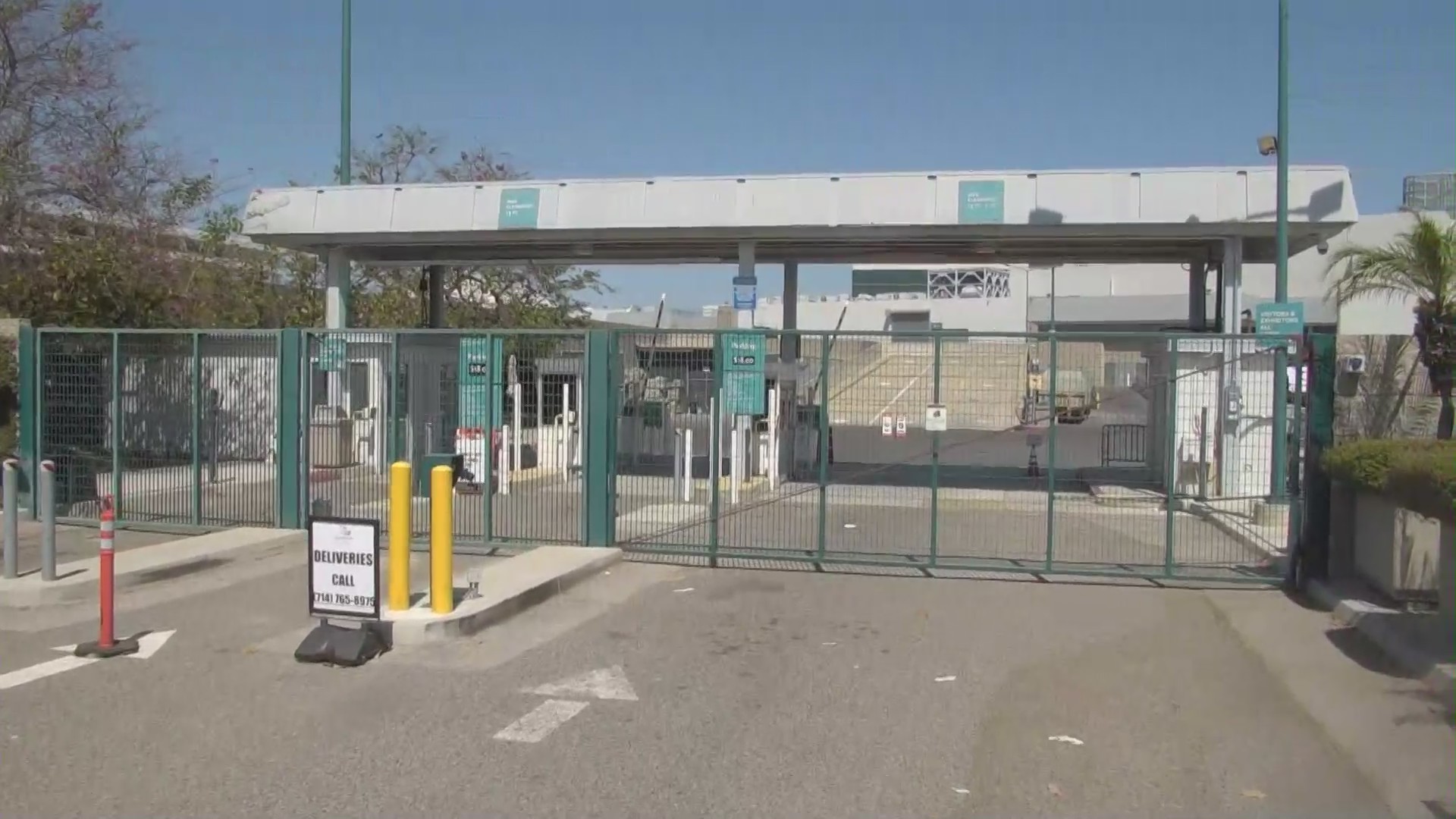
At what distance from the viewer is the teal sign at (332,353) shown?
1355 centimetres

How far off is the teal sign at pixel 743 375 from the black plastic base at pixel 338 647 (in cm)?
535

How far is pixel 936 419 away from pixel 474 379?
4.80m

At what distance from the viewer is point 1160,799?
6020 millimetres

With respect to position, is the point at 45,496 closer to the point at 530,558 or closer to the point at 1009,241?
the point at 530,558

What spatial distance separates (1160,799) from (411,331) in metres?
9.25

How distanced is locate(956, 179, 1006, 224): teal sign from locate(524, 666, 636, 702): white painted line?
1225cm

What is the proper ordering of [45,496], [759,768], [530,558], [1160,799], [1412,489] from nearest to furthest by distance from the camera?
[1160,799], [759,768], [1412,489], [45,496], [530,558]

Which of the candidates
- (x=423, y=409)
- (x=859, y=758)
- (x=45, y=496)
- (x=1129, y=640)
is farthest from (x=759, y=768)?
(x=423, y=409)

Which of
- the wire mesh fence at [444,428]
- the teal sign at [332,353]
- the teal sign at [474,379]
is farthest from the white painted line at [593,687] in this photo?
the teal sign at [332,353]

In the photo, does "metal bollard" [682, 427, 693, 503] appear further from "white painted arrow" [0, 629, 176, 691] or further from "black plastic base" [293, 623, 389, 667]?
"white painted arrow" [0, 629, 176, 691]

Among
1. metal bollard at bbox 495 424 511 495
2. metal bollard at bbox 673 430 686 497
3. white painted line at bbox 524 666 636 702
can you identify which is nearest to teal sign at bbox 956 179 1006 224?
metal bollard at bbox 673 430 686 497

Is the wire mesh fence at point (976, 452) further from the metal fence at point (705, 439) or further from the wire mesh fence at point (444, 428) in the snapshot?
the wire mesh fence at point (444, 428)

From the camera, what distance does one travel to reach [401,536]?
9.21m

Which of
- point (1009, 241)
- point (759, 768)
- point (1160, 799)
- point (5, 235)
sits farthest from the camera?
point (1009, 241)
